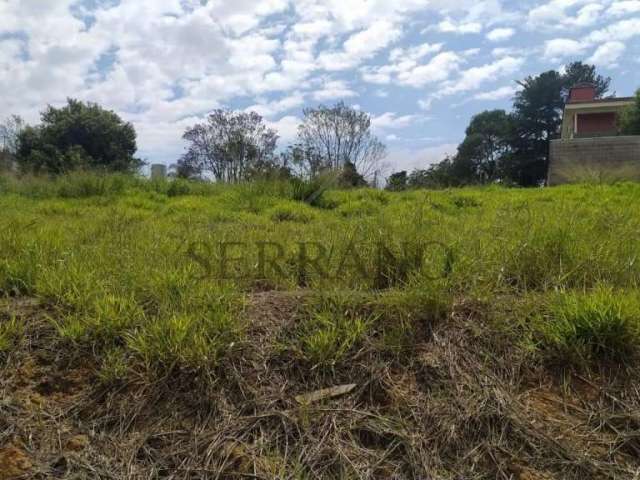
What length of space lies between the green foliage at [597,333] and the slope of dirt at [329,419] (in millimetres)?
95

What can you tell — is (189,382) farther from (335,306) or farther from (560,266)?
(560,266)

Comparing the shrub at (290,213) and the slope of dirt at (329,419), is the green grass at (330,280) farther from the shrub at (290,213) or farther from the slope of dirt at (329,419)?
the shrub at (290,213)

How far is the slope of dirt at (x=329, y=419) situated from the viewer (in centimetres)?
161

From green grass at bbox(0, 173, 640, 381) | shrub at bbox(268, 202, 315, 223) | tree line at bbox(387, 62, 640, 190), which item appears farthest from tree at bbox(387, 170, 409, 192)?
tree line at bbox(387, 62, 640, 190)

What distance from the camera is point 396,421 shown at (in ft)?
5.74

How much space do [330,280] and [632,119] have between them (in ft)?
77.9

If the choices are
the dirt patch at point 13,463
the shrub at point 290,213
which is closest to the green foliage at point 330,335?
the dirt patch at point 13,463

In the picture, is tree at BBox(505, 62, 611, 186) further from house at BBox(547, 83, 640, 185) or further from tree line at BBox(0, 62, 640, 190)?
house at BBox(547, 83, 640, 185)

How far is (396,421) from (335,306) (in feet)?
2.10

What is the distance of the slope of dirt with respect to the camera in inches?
63.6

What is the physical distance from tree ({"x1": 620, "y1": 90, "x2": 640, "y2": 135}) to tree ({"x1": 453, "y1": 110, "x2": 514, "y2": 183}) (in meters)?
8.78

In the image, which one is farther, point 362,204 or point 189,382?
point 362,204

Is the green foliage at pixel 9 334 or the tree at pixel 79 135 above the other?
the tree at pixel 79 135

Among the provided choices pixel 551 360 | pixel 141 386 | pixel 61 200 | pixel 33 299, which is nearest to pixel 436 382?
pixel 551 360
